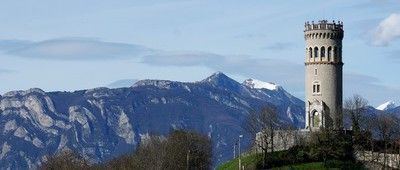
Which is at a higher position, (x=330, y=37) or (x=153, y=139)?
(x=330, y=37)

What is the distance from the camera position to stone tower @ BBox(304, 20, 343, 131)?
145m

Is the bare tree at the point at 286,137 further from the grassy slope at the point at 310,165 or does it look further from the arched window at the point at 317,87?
the arched window at the point at 317,87

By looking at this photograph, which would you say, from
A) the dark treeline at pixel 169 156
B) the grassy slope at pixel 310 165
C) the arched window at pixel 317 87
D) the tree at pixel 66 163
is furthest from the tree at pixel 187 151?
the arched window at pixel 317 87

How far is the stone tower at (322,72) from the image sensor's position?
145m

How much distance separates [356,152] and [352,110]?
33.7ft

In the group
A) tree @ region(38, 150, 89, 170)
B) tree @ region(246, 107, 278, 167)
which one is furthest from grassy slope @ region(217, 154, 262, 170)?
tree @ region(38, 150, 89, 170)

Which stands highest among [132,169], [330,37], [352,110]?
[330,37]

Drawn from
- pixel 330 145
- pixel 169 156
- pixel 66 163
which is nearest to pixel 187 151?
pixel 169 156

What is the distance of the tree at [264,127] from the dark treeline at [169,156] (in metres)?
9.98

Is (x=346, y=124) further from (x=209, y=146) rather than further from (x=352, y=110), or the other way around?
(x=209, y=146)

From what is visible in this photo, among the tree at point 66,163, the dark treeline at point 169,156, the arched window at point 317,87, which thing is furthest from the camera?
the tree at point 66,163

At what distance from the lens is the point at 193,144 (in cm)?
15438

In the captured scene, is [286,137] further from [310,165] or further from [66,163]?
[66,163]

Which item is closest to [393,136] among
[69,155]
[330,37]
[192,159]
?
[330,37]
